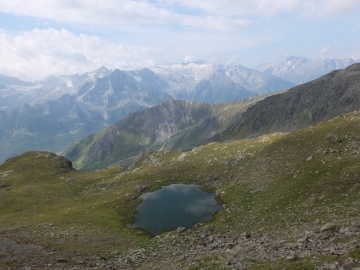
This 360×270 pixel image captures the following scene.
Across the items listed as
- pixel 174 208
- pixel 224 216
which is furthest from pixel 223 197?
pixel 174 208

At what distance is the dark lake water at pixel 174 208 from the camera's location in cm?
5731

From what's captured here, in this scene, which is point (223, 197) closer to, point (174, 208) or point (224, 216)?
point (224, 216)

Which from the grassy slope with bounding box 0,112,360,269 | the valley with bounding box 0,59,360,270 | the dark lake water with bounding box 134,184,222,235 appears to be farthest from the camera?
the dark lake water with bounding box 134,184,222,235

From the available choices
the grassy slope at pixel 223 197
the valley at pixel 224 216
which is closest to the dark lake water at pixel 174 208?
the valley at pixel 224 216

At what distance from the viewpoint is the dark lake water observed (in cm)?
5731

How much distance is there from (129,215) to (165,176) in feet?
79.8

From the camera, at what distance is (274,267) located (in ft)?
75.7

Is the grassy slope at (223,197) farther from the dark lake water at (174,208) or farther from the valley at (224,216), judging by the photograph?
the dark lake water at (174,208)

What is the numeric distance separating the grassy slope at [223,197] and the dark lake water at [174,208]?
3249 millimetres

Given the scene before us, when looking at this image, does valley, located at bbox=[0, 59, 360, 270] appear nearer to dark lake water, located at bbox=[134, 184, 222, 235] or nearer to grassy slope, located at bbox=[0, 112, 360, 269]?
grassy slope, located at bbox=[0, 112, 360, 269]

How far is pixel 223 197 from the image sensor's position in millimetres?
64500

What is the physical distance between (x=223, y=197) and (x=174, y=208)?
12.5 m

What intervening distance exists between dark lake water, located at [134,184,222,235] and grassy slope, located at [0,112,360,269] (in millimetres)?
3249

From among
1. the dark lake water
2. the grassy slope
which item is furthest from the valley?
the dark lake water
